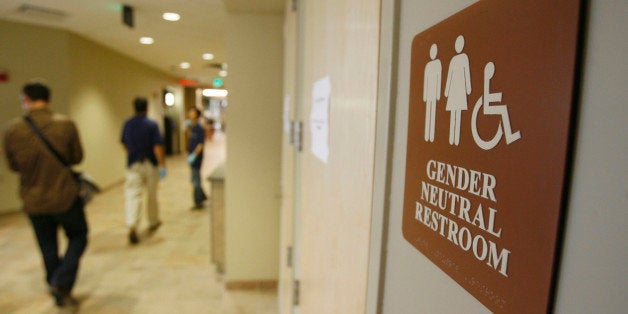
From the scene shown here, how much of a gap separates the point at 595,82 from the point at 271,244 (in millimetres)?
2972

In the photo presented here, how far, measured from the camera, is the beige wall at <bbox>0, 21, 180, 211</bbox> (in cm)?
487

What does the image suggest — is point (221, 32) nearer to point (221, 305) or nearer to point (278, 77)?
point (278, 77)

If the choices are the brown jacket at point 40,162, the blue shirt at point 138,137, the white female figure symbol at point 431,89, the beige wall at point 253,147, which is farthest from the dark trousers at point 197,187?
the white female figure symbol at point 431,89

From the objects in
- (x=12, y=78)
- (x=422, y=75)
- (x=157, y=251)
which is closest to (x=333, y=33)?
(x=422, y=75)

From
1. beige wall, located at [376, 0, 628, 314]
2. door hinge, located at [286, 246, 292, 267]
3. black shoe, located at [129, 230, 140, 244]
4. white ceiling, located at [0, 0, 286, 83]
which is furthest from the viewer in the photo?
white ceiling, located at [0, 0, 286, 83]

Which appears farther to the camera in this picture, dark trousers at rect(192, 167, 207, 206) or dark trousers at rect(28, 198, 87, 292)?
dark trousers at rect(192, 167, 207, 206)

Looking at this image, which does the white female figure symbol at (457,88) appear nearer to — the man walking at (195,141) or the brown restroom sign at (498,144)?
the brown restroom sign at (498,144)

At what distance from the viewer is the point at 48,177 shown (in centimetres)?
238

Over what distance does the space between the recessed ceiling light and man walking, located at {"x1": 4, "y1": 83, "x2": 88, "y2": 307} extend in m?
2.60

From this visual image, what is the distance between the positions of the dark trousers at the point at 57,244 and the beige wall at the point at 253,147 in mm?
1095

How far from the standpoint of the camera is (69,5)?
13.6ft

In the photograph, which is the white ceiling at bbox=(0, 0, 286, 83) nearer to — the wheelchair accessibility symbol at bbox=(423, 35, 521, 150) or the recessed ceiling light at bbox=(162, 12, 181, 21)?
the recessed ceiling light at bbox=(162, 12, 181, 21)

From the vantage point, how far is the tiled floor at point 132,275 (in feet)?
9.01

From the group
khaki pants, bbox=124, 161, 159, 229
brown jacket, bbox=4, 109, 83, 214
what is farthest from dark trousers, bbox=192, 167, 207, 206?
brown jacket, bbox=4, 109, 83, 214
